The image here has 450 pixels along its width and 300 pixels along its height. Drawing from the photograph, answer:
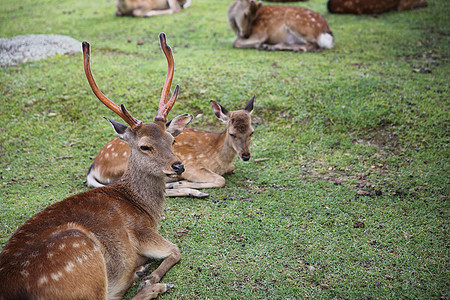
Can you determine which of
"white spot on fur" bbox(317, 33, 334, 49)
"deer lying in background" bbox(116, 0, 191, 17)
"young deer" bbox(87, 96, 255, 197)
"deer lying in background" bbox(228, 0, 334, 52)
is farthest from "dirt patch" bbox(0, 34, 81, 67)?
"white spot on fur" bbox(317, 33, 334, 49)

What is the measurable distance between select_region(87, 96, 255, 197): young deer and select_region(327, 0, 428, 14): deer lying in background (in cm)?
717

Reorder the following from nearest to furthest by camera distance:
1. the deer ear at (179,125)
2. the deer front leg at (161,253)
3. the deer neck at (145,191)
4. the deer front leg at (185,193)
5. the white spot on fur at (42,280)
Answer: the white spot on fur at (42,280) → the deer front leg at (161,253) → the deer neck at (145,191) → the deer ear at (179,125) → the deer front leg at (185,193)

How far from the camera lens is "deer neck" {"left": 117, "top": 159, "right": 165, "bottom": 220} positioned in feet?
13.2

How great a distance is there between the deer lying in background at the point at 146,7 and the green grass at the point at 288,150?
1361 millimetres

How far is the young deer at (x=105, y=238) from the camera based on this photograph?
283 cm

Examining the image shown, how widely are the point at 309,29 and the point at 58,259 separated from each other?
7.53 m

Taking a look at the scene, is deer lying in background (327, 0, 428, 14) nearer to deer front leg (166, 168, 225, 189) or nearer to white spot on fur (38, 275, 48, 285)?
deer front leg (166, 168, 225, 189)

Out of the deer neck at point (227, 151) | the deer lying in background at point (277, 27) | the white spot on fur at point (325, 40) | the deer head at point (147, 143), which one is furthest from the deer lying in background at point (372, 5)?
the deer head at point (147, 143)

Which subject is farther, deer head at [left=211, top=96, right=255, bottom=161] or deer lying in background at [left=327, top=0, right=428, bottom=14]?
deer lying in background at [left=327, top=0, right=428, bottom=14]

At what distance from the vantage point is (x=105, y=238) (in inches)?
136

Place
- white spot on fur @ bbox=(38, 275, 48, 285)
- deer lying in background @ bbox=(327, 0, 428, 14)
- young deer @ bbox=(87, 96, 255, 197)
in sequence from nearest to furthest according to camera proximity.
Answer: white spot on fur @ bbox=(38, 275, 48, 285) → young deer @ bbox=(87, 96, 255, 197) → deer lying in background @ bbox=(327, 0, 428, 14)

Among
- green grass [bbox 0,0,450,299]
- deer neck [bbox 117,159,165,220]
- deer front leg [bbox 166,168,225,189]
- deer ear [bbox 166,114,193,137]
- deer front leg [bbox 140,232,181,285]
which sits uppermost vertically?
deer ear [bbox 166,114,193,137]

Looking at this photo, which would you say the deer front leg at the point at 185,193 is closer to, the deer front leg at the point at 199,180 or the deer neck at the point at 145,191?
the deer front leg at the point at 199,180

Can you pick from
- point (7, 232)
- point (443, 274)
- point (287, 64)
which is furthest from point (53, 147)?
point (443, 274)
